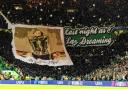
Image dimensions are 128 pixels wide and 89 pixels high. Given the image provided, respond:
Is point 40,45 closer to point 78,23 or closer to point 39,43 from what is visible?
point 39,43

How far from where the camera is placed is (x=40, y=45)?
2.83 m

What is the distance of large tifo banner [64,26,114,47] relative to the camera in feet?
9.03

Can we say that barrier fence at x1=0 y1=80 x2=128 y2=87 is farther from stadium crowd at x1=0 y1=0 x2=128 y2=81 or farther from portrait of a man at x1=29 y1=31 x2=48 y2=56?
portrait of a man at x1=29 y1=31 x2=48 y2=56

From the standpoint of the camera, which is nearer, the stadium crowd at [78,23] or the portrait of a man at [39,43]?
the stadium crowd at [78,23]

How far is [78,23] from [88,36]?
0.12m

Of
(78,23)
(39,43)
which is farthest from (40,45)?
(78,23)

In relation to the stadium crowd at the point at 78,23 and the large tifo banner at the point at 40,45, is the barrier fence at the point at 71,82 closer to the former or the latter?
the stadium crowd at the point at 78,23

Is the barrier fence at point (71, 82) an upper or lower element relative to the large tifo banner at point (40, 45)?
lower

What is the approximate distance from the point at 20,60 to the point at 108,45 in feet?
2.13

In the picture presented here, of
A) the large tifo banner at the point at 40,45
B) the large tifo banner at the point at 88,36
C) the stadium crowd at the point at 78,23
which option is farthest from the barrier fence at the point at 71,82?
the large tifo banner at the point at 88,36

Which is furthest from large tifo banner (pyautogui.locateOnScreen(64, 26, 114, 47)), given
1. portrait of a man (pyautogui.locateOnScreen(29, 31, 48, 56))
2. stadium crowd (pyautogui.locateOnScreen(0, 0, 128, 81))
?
portrait of a man (pyautogui.locateOnScreen(29, 31, 48, 56))

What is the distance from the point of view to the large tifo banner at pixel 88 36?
2752 mm

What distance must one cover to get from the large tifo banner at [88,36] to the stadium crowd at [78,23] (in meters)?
0.03

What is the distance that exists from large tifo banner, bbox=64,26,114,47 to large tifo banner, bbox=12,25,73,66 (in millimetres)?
58
